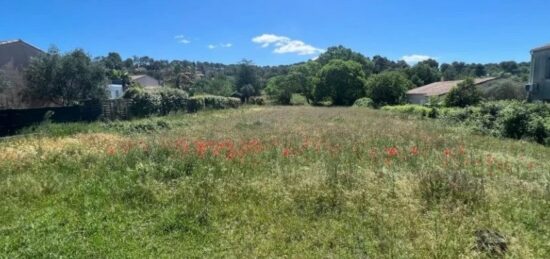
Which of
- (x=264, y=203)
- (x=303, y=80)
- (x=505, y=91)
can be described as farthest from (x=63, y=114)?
(x=303, y=80)

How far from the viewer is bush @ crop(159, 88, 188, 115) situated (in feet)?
86.8

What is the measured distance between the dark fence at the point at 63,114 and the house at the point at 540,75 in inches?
1040

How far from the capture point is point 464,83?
29.7m

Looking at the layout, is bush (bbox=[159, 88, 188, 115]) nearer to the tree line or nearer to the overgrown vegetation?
the tree line

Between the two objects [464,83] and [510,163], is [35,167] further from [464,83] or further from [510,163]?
[464,83]

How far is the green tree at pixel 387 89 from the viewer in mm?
43375

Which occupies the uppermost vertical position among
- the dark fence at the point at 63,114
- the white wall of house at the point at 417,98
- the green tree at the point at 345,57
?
the green tree at the point at 345,57

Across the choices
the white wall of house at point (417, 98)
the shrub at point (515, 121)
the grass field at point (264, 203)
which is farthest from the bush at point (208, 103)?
the shrub at point (515, 121)

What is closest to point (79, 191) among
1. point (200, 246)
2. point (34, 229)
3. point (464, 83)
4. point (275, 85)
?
point (34, 229)

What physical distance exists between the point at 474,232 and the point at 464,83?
1126 inches

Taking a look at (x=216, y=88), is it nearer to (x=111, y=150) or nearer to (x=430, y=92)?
(x=430, y=92)

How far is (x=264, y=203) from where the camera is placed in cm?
584

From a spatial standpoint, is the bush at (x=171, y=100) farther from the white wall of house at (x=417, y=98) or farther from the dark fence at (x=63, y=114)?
the white wall of house at (x=417, y=98)

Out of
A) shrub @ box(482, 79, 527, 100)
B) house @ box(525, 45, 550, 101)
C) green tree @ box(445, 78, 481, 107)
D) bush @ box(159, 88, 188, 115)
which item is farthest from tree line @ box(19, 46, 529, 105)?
house @ box(525, 45, 550, 101)
